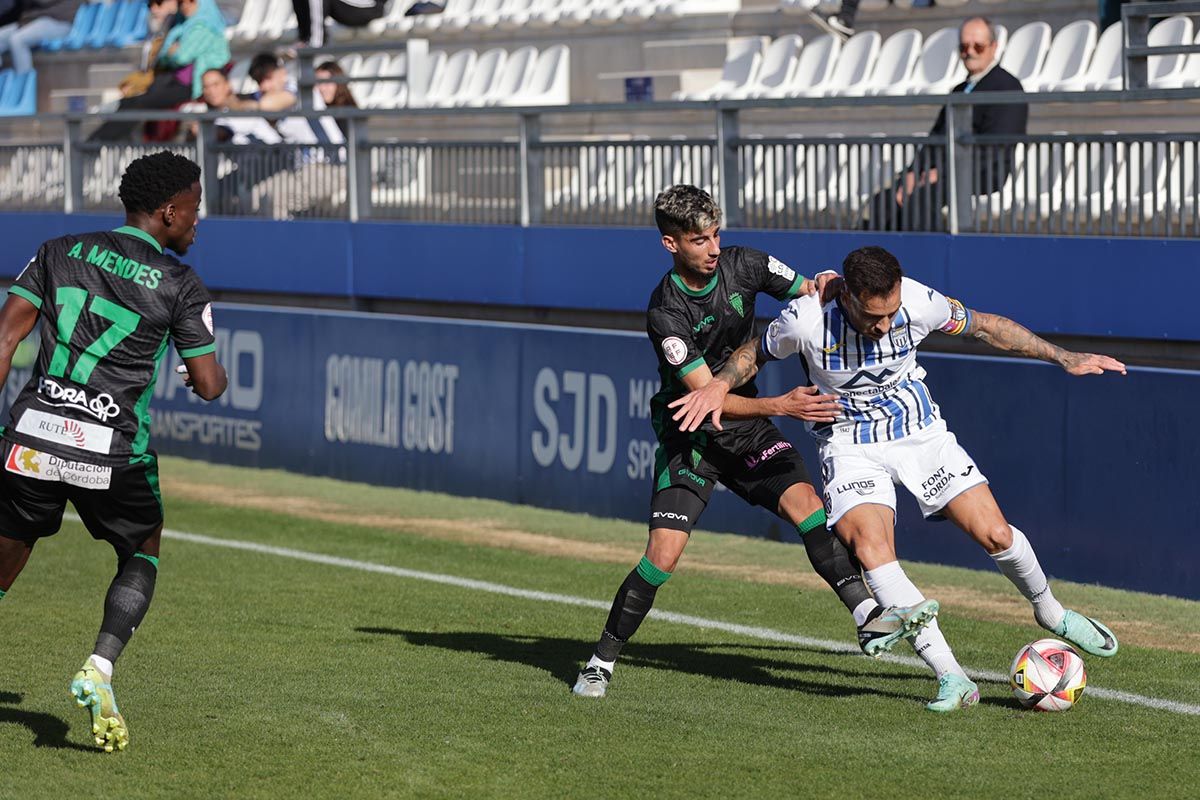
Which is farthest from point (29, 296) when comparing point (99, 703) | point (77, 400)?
point (99, 703)

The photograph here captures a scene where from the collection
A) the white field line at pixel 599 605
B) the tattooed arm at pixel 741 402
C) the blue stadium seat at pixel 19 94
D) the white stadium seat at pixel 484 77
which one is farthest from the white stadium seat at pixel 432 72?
the tattooed arm at pixel 741 402

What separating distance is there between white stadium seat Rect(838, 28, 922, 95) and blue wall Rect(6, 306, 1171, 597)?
4401 mm

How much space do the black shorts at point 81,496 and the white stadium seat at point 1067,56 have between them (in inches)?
401

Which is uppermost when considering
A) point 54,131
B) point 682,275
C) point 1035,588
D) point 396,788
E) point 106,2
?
point 106,2

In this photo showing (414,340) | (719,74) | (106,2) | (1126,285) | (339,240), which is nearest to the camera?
(1126,285)

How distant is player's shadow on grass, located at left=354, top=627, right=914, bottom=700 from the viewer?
27.1ft

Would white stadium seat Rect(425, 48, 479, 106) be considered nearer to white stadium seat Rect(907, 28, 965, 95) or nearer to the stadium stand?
the stadium stand

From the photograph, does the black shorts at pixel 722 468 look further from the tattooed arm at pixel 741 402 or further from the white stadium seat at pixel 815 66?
the white stadium seat at pixel 815 66

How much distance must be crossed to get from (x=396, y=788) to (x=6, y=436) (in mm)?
1865

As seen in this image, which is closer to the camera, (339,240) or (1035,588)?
(1035,588)

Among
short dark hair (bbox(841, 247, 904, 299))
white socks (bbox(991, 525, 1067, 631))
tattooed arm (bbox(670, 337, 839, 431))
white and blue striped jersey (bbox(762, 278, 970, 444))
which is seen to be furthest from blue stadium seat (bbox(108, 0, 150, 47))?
white socks (bbox(991, 525, 1067, 631))

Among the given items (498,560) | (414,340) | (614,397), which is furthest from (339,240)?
(498,560)

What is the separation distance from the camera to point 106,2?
1103 inches

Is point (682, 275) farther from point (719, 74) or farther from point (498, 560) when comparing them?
point (719, 74)
